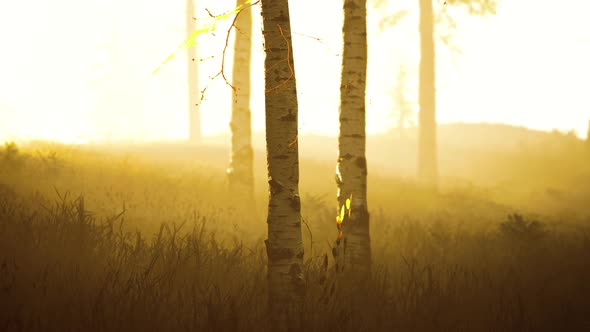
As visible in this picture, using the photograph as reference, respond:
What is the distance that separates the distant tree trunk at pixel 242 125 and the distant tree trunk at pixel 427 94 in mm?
8691

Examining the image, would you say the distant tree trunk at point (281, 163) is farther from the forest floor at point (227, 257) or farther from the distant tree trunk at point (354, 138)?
the distant tree trunk at point (354, 138)

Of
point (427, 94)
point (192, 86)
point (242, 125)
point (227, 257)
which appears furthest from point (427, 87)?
point (227, 257)

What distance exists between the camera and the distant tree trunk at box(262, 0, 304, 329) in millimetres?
3824

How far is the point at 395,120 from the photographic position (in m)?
36.3

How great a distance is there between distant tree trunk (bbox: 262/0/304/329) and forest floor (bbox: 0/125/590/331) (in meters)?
0.21

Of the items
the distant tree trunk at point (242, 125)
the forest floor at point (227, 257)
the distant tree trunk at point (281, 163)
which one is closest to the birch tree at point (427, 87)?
the forest floor at point (227, 257)

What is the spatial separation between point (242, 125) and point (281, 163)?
5.92m

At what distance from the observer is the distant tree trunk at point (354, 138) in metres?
5.79

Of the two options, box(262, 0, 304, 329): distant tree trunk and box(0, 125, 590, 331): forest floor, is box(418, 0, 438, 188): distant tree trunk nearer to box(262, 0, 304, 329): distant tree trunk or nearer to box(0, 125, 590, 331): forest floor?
box(0, 125, 590, 331): forest floor

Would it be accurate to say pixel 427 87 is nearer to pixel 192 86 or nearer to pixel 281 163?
pixel 192 86

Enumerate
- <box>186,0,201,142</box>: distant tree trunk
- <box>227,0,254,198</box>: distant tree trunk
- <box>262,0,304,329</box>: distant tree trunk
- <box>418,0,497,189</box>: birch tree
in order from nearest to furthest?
<box>262,0,304,329</box>: distant tree trunk → <box>227,0,254,198</box>: distant tree trunk → <box>418,0,497,189</box>: birch tree → <box>186,0,201,142</box>: distant tree trunk

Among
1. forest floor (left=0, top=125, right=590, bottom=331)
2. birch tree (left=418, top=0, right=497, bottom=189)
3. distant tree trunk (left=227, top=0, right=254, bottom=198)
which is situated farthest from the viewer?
birch tree (left=418, top=0, right=497, bottom=189)

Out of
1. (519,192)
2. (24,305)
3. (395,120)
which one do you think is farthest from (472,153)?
(24,305)

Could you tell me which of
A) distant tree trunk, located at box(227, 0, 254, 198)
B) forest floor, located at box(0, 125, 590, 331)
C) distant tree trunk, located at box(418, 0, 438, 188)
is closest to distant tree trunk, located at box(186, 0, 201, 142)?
forest floor, located at box(0, 125, 590, 331)
